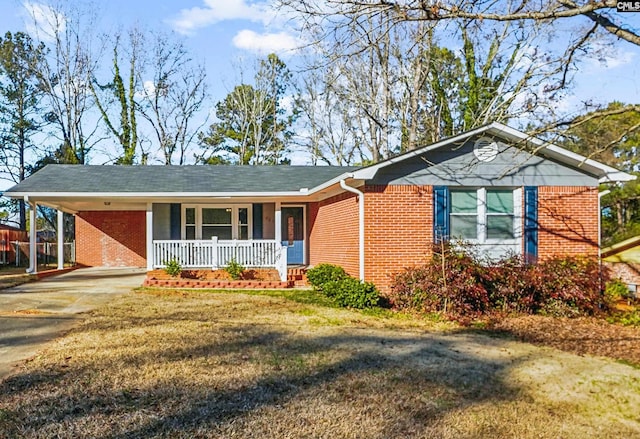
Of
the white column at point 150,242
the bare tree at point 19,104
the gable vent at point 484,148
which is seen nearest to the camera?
the gable vent at point 484,148

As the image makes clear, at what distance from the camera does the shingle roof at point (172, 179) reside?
51.9 ft

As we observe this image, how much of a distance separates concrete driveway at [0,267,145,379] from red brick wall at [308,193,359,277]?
5.20m

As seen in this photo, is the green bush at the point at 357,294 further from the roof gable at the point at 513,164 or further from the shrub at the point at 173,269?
the shrub at the point at 173,269

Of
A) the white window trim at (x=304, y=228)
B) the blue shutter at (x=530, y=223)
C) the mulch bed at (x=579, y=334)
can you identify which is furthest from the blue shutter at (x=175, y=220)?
the mulch bed at (x=579, y=334)

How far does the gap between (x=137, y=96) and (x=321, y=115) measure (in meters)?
11.5

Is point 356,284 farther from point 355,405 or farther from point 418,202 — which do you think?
point 355,405

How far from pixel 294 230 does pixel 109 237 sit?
7545 millimetres

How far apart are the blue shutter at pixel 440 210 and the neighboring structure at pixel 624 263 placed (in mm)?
3323

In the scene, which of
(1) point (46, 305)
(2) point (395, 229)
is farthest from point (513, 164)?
(1) point (46, 305)

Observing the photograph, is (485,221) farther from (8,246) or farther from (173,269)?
(8,246)

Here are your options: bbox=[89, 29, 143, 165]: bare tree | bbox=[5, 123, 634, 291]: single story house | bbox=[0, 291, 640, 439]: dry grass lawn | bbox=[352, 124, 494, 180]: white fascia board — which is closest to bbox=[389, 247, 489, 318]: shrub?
bbox=[5, 123, 634, 291]: single story house

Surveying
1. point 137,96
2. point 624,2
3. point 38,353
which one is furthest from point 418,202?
point 137,96

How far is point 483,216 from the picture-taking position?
39.8 feet

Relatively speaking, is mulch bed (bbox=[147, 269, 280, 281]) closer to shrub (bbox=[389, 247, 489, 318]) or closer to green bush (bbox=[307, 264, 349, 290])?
green bush (bbox=[307, 264, 349, 290])
